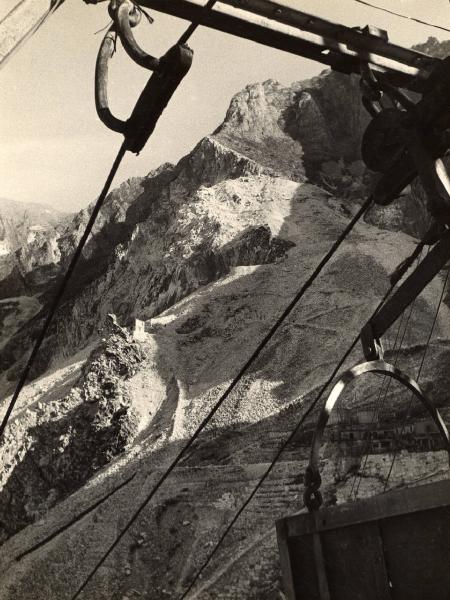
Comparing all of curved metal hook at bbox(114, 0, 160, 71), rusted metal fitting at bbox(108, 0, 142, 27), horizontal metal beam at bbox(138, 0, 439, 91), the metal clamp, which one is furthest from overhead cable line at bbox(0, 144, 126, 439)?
the metal clamp

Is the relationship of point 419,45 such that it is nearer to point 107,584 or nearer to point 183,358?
point 183,358

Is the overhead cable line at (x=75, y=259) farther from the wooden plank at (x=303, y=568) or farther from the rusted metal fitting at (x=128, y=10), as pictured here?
the wooden plank at (x=303, y=568)

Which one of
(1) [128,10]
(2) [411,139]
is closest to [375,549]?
(2) [411,139]

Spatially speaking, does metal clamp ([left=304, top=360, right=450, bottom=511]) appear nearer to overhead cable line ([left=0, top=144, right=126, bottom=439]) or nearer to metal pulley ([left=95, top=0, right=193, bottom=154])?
overhead cable line ([left=0, top=144, right=126, bottom=439])

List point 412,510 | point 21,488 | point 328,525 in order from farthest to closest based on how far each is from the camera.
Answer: point 21,488 → point 328,525 → point 412,510

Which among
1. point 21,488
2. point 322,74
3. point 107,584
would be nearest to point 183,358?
point 21,488

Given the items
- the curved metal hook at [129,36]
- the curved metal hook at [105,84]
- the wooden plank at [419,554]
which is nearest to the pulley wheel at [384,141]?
the curved metal hook at [129,36]
